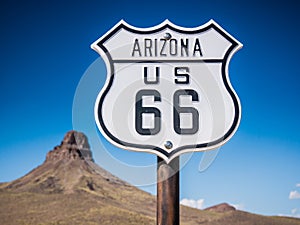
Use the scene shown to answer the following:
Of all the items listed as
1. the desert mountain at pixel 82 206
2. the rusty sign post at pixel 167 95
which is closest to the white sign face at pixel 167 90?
the rusty sign post at pixel 167 95

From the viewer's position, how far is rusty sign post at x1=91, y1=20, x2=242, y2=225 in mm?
2738

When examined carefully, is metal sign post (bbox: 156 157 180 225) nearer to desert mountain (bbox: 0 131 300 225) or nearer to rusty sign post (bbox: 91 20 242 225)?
rusty sign post (bbox: 91 20 242 225)

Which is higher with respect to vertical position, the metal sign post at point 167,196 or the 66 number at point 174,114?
the 66 number at point 174,114

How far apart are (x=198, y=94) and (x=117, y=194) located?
343ft

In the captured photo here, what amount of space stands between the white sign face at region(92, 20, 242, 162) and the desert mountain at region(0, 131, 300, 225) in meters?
29.8

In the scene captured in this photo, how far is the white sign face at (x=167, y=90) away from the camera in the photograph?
108 inches

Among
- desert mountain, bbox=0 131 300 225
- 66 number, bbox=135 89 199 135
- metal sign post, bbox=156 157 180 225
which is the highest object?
desert mountain, bbox=0 131 300 225

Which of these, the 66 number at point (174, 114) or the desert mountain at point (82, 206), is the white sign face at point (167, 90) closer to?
the 66 number at point (174, 114)

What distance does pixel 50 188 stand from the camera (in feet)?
363

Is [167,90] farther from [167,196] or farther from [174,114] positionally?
[167,196]

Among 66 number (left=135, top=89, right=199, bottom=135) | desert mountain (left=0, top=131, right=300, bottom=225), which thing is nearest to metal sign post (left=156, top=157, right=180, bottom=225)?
66 number (left=135, top=89, right=199, bottom=135)

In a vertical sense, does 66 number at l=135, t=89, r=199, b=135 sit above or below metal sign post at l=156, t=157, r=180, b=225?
above

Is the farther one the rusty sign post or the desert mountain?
the desert mountain

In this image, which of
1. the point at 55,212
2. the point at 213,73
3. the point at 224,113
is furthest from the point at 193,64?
Result: the point at 55,212
